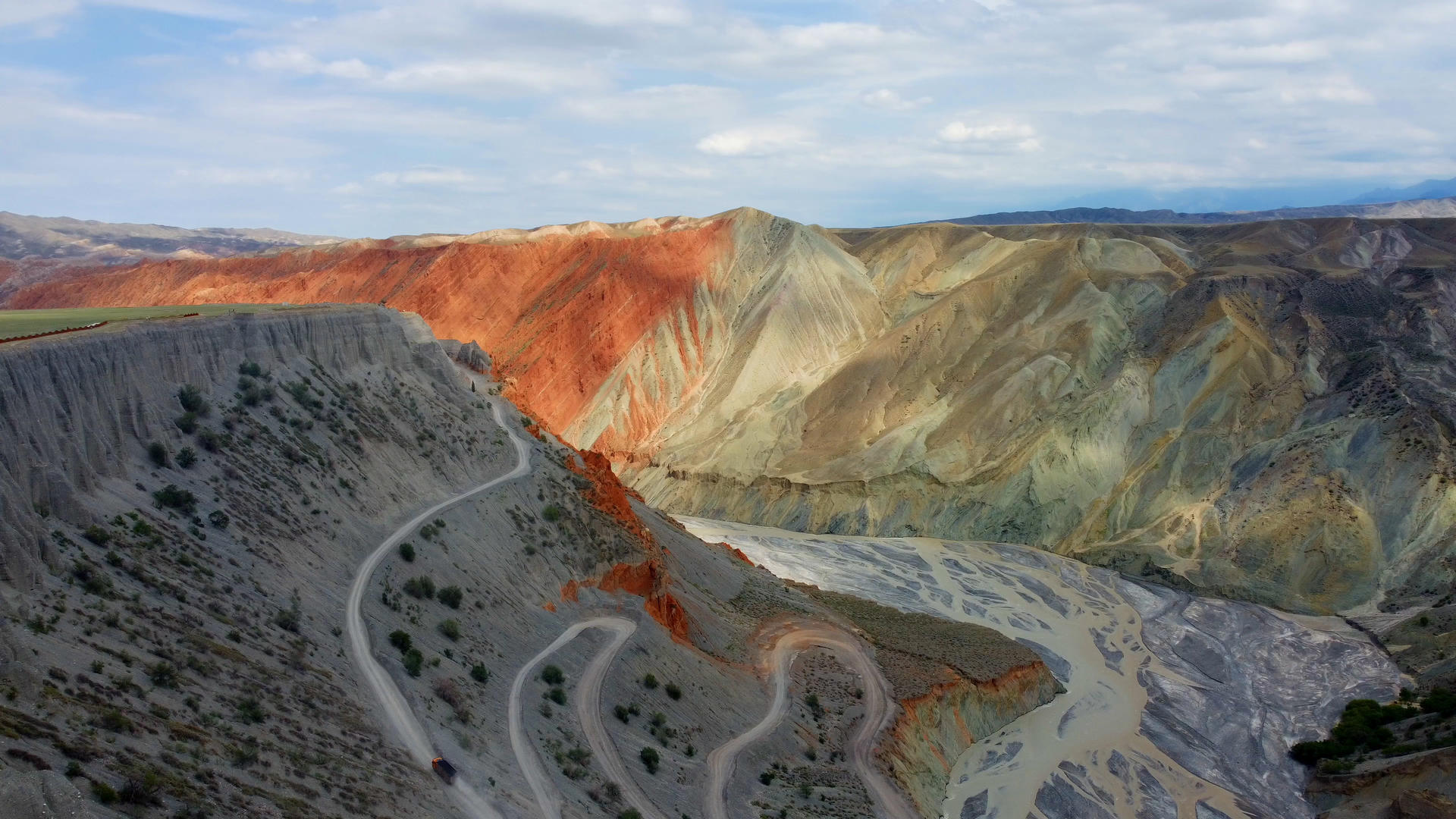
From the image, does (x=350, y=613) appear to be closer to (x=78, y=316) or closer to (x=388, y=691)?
(x=388, y=691)

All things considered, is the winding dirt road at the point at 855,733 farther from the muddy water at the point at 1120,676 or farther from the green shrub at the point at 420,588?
the green shrub at the point at 420,588

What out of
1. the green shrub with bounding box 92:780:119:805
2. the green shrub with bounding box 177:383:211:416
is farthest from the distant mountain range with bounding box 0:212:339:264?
the green shrub with bounding box 92:780:119:805

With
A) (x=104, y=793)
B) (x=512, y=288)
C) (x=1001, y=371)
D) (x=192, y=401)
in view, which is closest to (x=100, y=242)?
(x=512, y=288)

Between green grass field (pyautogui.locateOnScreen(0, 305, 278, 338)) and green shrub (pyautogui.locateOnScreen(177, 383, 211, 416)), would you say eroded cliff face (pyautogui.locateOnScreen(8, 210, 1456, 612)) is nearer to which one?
green grass field (pyautogui.locateOnScreen(0, 305, 278, 338))

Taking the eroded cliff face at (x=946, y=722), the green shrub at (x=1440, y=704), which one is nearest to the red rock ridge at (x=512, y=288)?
the eroded cliff face at (x=946, y=722)

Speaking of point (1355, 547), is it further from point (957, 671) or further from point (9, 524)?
point (9, 524)

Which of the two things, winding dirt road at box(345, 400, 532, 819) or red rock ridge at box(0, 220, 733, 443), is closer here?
winding dirt road at box(345, 400, 532, 819)
